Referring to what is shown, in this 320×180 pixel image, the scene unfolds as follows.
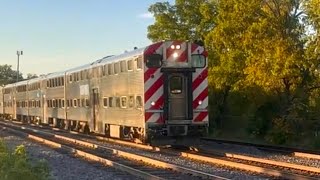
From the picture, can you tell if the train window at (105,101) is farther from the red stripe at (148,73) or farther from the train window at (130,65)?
the red stripe at (148,73)

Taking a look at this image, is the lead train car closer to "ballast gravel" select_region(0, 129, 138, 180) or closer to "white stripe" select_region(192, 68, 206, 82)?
"white stripe" select_region(192, 68, 206, 82)

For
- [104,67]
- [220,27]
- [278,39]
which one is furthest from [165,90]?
[220,27]

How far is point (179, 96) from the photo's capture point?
67.5 ft

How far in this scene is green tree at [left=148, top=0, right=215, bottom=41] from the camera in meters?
38.1

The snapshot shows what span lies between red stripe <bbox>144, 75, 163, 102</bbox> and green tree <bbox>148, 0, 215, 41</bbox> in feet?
56.7

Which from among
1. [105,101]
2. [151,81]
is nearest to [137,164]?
[151,81]

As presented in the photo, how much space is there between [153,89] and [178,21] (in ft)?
64.8

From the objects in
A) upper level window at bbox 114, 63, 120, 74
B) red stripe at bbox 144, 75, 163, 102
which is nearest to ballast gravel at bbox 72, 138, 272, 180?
red stripe at bbox 144, 75, 163, 102

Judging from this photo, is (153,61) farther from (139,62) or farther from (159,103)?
(159,103)

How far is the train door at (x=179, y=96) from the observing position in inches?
800

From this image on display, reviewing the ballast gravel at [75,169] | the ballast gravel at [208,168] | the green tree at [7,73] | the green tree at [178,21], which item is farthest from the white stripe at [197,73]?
the green tree at [7,73]

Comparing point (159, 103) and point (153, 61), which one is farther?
point (153, 61)

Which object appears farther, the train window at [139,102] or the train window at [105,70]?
the train window at [105,70]

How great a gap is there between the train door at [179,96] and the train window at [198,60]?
17.9 inches
